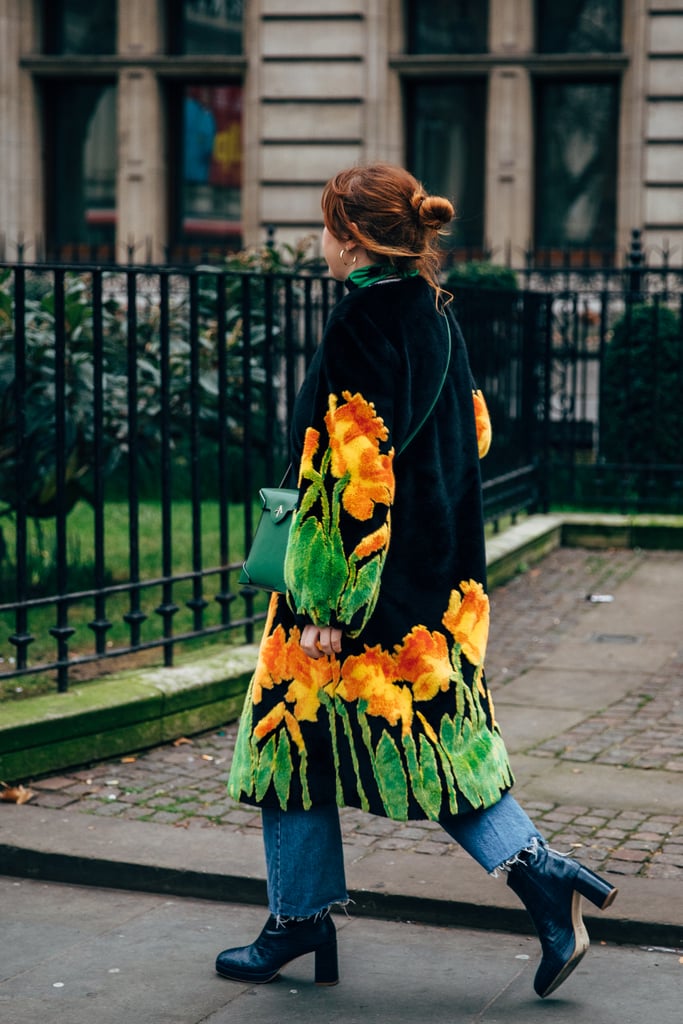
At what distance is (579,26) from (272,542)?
17745 mm

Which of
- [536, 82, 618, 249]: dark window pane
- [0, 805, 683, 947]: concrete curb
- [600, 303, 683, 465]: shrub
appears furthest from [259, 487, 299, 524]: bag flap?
[536, 82, 618, 249]: dark window pane

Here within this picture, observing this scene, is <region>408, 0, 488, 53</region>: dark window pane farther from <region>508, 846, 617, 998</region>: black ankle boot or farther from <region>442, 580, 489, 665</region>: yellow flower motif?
<region>508, 846, 617, 998</region>: black ankle boot

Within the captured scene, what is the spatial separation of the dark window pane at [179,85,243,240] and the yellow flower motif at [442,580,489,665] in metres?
17.7

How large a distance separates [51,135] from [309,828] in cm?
1912

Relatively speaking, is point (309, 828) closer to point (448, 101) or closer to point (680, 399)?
point (680, 399)

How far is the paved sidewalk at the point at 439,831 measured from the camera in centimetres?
430

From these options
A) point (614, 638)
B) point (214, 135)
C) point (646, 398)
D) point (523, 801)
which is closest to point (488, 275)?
point (646, 398)

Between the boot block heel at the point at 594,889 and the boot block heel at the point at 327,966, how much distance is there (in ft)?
2.06

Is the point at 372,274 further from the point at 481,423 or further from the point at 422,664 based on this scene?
the point at 422,664

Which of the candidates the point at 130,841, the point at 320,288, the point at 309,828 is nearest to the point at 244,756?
the point at 309,828

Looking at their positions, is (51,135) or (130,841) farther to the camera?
(51,135)

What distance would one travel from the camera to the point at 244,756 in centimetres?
368

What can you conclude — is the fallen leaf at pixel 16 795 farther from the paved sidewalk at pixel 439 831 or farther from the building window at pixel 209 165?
the building window at pixel 209 165

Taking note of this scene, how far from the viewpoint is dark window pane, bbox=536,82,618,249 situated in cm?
2014
